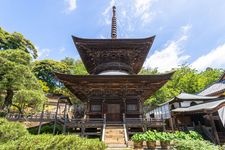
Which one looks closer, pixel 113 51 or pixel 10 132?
pixel 10 132

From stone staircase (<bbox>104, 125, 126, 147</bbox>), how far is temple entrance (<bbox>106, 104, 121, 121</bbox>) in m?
2.29

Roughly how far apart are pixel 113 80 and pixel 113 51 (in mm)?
4534

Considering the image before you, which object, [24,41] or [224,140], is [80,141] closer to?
[224,140]

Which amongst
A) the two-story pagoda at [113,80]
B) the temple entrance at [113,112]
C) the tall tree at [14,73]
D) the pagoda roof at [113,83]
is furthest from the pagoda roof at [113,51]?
the tall tree at [14,73]

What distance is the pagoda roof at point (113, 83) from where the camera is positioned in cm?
1620

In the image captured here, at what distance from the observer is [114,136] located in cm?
1388

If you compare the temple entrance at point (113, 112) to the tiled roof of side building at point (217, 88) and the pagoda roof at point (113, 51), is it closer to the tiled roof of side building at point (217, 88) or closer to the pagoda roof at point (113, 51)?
the pagoda roof at point (113, 51)

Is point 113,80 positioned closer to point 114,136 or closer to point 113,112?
point 113,112

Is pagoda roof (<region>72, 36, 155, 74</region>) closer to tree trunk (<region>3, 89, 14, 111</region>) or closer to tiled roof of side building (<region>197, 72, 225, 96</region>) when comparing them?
tree trunk (<region>3, 89, 14, 111</region>)

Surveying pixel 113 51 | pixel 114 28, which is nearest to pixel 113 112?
pixel 113 51

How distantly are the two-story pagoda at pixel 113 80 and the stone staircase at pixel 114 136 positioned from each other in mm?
2478

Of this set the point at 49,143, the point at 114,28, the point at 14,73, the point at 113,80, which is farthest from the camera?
the point at 114,28

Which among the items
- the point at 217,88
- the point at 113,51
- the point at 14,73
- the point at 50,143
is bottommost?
the point at 50,143

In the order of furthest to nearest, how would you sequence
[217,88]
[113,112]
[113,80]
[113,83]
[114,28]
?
[217,88]
[114,28]
[113,112]
[113,83]
[113,80]
